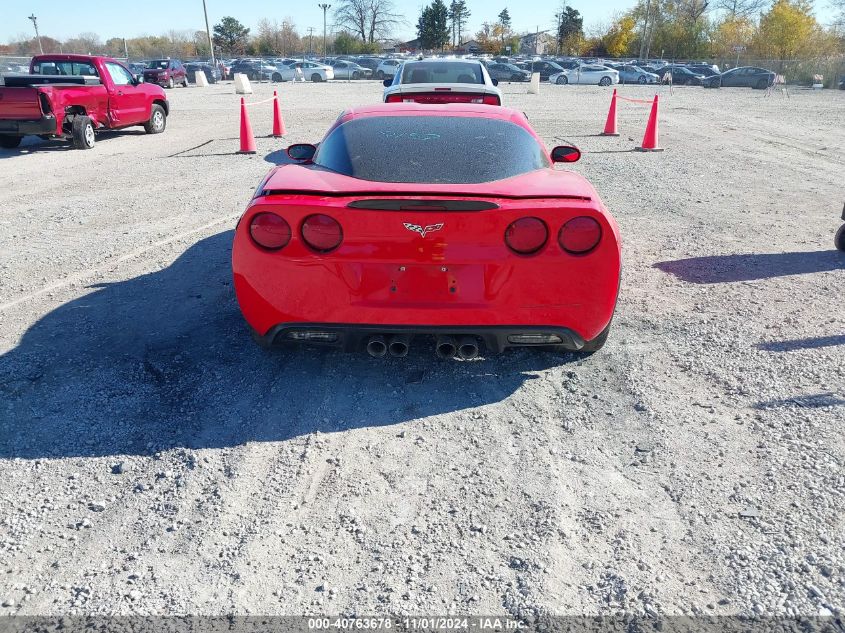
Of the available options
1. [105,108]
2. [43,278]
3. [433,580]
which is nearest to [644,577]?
[433,580]

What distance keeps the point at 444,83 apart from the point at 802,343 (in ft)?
22.4

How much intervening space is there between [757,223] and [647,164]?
4.19 m

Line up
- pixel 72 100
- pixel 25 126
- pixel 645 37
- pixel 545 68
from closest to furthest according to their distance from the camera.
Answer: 1. pixel 25 126
2. pixel 72 100
3. pixel 545 68
4. pixel 645 37

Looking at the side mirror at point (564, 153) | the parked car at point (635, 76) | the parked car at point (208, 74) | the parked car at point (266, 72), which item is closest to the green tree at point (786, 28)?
the parked car at point (635, 76)

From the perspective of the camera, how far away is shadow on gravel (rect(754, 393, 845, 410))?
3.44 metres

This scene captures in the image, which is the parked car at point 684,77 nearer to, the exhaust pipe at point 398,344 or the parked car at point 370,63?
the parked car at point 370,63

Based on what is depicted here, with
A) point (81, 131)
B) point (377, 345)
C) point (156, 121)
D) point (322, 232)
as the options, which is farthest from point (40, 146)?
point (377, 345)

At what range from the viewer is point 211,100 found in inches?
1009

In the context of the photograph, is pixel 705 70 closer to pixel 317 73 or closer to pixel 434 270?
pixel 317 73

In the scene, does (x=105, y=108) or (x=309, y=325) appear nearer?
(x=309, y=325)

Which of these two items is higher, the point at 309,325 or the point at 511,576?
the point at 309,325

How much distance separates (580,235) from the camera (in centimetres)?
327

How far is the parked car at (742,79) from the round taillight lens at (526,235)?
1735 inches

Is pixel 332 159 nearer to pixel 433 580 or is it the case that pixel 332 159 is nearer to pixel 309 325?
pixel 309 325
